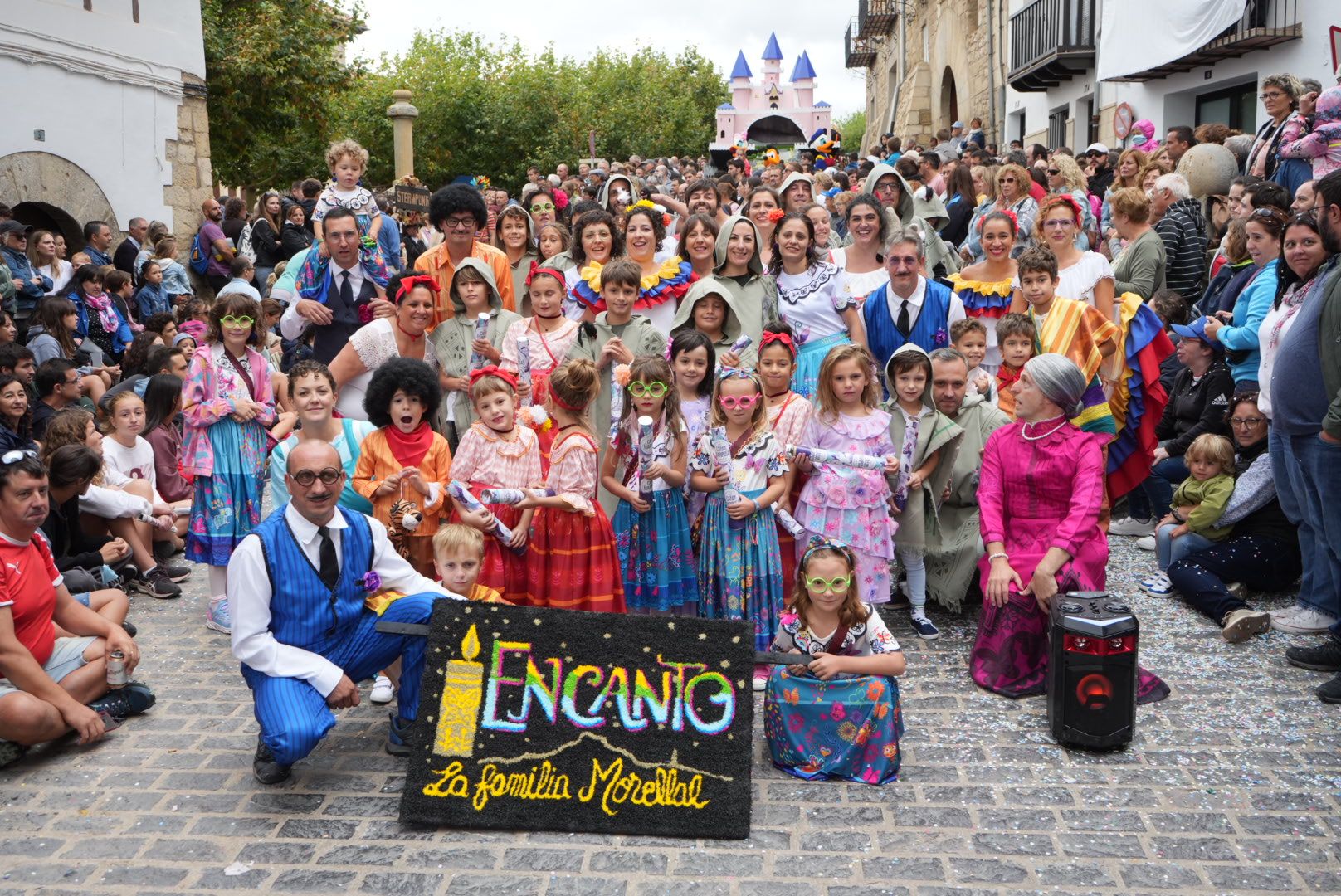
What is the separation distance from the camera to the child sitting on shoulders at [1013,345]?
21.9 ft

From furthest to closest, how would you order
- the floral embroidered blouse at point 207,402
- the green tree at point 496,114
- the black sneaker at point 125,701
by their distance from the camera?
the green tree at point 496,114, the floral embroidered blouse at point 207,402, the black sneaker at point 125,701

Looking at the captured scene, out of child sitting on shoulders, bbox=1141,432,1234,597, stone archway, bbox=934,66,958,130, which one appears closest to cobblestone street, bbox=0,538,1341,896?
child sitting on shoulders, bbox=1141,432,1234,597

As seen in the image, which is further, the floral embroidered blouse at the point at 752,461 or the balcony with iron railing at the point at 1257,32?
the balcony with iron railing at the point at 1257,32

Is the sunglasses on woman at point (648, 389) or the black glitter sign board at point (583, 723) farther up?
the sunglasses on woman at point (648, 389)

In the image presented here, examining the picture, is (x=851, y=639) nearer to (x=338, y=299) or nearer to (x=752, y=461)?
(x=752, y=461)

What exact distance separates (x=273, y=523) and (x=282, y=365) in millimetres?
6910

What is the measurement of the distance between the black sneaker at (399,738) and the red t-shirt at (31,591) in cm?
150

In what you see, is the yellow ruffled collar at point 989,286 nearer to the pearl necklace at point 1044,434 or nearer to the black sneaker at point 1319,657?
the pearl necklace at point 1044,434

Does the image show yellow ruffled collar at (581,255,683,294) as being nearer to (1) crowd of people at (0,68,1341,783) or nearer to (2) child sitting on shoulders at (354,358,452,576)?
(1) crowd of people at (0,68,1341,783)

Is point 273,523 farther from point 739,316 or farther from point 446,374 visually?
point 739,316

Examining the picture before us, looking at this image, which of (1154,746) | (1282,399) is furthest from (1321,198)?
(1154,746)

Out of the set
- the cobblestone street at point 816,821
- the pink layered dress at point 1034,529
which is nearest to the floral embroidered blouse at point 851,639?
the cobblestone street at point 816,821

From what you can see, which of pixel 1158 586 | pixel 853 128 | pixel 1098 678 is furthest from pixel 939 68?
pixel 853 128

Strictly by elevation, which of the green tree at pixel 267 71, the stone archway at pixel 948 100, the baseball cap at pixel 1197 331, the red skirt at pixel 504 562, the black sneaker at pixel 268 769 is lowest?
the black sneaker at pixel 268 769
